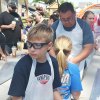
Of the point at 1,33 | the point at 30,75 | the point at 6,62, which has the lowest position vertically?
the point at 6,62

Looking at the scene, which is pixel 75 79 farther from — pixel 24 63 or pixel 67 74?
pixel 24 63

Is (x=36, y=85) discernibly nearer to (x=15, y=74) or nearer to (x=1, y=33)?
(x=15, y=74)

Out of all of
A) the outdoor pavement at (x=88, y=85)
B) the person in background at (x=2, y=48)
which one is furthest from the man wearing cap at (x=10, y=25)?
the outdoor pavement at (x=88, y=85)

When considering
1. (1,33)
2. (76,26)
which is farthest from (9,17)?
(76,26)

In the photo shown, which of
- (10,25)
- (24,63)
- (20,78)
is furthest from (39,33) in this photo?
(10,25)

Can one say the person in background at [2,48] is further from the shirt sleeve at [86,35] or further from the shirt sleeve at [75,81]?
the shirt sleeve at [75,81]

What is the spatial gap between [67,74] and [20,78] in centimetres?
89

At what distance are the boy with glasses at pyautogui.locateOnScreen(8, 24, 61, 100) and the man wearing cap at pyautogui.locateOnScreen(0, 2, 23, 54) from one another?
7.88 meters

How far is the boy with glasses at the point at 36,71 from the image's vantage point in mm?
3152

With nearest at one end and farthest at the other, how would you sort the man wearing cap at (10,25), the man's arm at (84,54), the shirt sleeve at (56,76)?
1. the shirt sleeve at (56,76)
2. the man's arm at (84,54)
3. the man wearing cap at (10,25)

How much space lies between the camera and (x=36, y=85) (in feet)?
10.5

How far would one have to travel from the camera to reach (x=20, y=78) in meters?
3.13

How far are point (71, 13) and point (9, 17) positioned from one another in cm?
637

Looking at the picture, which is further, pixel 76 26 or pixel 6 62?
pixel 6 62
